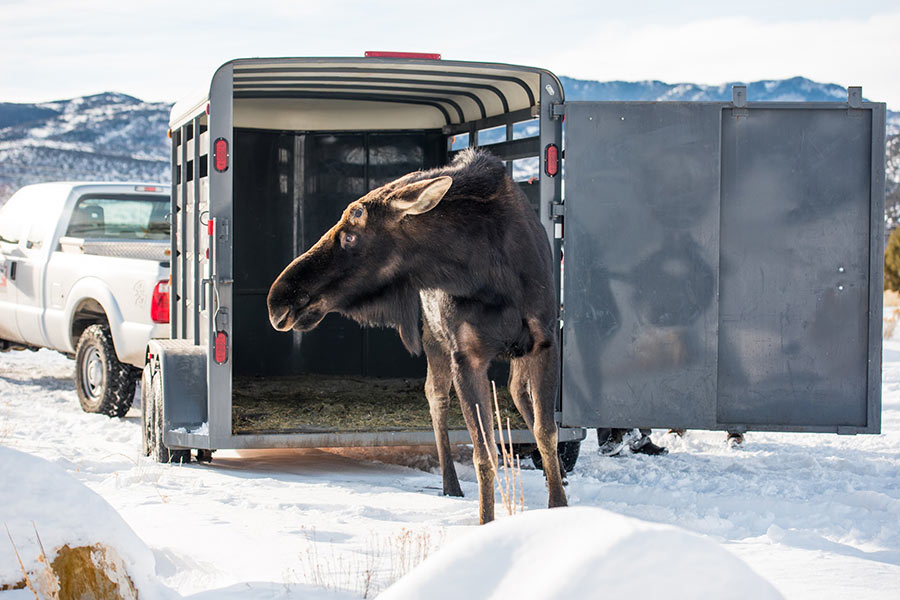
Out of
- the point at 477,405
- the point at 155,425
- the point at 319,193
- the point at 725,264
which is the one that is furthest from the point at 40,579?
the point at 319,193

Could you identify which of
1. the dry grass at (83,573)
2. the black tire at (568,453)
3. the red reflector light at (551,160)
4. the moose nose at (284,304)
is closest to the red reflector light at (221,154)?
the moose nose at (284,304)

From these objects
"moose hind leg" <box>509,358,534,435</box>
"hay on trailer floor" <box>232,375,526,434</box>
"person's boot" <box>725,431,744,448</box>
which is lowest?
"person's boot" <box>725,431,744,448</box>

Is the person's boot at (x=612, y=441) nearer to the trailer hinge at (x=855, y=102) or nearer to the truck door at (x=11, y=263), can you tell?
the trailer hinge at (x=855, y=102)

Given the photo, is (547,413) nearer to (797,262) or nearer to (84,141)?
(797,262)

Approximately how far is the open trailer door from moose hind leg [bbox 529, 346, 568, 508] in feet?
3.78

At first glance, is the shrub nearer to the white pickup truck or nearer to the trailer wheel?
the white pickup truck

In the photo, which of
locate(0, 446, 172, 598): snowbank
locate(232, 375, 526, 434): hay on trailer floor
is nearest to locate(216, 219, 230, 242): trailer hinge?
locate(232, 375, 526, 434): hay on trailer floor

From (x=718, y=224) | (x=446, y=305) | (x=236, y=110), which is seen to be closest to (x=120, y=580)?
(x=446, y=305)

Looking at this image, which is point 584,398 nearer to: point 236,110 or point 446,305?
point 446,305

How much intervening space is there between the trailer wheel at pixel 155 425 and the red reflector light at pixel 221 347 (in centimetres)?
68

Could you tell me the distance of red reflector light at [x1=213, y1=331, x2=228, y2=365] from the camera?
720cm

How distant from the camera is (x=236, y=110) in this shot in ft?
33.5

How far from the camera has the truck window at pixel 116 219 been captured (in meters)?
11.8

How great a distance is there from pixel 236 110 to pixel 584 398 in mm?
4800
